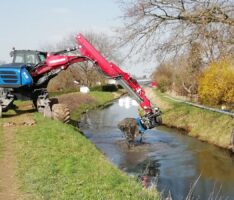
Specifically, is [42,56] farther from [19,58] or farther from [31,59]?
[19,58]

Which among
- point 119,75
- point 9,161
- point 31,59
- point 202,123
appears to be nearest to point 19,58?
point 31,59

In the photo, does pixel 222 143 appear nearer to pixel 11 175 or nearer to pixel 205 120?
pixel 205 120

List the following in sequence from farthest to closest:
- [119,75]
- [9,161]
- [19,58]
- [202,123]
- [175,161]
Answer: [202,123] < [19,58] < [119,75] < [175,161] < [9,161]

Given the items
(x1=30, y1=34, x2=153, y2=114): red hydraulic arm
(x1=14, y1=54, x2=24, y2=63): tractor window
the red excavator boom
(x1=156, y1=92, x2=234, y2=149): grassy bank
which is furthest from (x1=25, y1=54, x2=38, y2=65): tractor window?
(x1=156, y1=92, x2=234, y2=149): grassy bank

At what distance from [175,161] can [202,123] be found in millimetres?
7858

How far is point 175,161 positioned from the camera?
60.3ft

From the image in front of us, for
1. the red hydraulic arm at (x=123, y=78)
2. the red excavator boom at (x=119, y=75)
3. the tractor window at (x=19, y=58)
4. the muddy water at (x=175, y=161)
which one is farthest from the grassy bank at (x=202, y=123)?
the tractor window at (x=19, y=58)

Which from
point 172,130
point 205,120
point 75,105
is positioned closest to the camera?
point 205,120

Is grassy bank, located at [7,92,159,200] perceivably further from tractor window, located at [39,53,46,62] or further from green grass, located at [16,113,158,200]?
tractor window, located at [39,53,46,62]

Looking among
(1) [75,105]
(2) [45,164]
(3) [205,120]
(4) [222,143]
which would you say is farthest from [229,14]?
(1) [75,105]

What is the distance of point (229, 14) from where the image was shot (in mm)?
18594

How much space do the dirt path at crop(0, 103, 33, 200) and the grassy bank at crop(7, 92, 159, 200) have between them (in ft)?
0.54

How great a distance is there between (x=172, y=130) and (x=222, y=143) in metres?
6.75

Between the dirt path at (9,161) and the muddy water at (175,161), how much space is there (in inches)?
167
